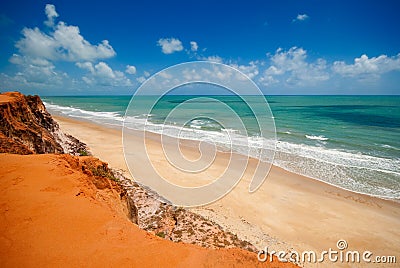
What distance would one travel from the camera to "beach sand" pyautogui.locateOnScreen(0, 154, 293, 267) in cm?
282

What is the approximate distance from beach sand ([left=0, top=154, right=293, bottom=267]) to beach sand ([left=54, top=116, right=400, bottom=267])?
509 centimetres

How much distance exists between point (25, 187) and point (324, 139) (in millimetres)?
26595

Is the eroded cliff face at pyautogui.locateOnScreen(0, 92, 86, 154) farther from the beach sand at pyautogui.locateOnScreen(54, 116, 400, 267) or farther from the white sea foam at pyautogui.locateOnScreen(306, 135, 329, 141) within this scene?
the white sea foam at pyautogui.locateOnScreen(306, 135, 329, 141)

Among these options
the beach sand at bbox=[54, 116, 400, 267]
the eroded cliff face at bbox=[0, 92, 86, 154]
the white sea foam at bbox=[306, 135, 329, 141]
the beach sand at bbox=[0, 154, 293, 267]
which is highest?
the eroded cliff face at bbox=[0, 92, 86, 154]

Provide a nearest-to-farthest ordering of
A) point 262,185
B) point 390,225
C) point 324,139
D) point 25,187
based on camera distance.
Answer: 1. point 25,187
2. point 390,225
3. point 262,185
4. point 324,139

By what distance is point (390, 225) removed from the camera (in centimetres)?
891

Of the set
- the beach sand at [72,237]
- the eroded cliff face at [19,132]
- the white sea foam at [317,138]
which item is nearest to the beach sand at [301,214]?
the eroded cliff face at [19,132]

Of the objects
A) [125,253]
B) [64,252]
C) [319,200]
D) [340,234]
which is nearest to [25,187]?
[64,252]

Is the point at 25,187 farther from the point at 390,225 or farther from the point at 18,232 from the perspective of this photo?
the point at 390,225

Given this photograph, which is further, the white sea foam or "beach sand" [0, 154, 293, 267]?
the white sea foam

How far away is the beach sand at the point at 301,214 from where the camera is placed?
7.80m

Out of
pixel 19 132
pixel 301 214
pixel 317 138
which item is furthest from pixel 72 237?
pixel 317 138

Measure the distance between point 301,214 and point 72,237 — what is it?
9.62 meters

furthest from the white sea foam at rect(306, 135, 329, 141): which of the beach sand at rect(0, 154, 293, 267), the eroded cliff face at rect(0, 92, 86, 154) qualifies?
the eroded cliff face at rect(0, 92, 86, 154)
